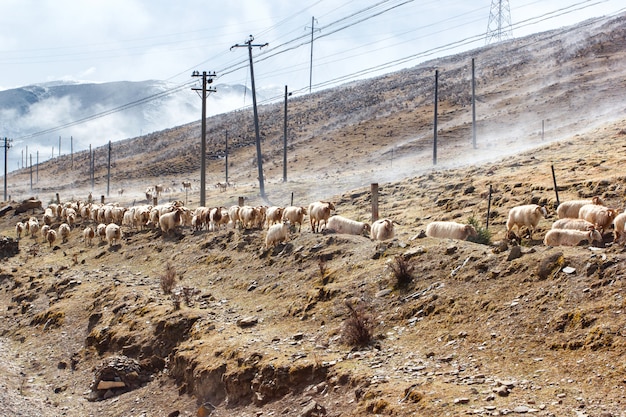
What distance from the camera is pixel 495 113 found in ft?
207

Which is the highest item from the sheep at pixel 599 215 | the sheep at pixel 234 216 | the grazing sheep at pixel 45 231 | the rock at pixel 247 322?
the sheep at pixel 599 215

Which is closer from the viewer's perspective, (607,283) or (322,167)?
(607,283)

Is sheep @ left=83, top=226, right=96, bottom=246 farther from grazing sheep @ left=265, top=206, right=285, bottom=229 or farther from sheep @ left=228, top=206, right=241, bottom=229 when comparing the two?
grazing sheep @ left=265, top=206, right=285, bottom=229

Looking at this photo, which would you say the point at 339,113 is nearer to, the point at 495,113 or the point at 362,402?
the point at 495,113

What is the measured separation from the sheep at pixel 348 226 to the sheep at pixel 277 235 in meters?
1.47

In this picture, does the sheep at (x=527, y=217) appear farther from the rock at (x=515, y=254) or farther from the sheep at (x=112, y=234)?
the sheep at (x=112, y=234)

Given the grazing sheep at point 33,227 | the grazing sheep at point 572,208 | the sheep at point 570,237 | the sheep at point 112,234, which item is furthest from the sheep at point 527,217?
the grazing sheep at point 33,227

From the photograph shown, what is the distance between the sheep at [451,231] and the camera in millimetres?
16084

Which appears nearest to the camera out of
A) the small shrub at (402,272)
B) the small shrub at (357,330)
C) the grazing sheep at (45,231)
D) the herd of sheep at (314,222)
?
the small shrub at (357,330)

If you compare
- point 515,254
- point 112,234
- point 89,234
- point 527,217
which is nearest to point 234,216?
point 112,234

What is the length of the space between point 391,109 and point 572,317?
71539mm

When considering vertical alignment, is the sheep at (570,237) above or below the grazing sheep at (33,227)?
above

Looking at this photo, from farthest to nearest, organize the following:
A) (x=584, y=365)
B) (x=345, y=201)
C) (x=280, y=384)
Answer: (x=345, y=201) < (x=280, y=384) < (x=584, y=365)

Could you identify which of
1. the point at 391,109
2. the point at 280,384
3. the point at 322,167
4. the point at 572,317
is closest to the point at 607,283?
the point at 572,317
